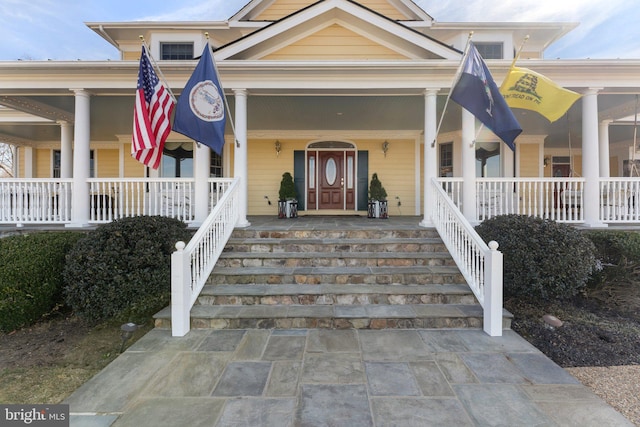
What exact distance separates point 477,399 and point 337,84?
5454mm

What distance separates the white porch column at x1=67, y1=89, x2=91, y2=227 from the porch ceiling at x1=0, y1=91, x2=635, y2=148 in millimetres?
592

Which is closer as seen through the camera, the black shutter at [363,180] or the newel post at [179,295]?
the newel post at [179,295]

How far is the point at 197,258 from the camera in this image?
3.99m

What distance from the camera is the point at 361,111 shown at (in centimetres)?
768

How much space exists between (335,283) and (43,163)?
12.0m

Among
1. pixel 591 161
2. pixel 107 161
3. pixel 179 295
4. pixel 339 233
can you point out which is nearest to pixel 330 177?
pixel 339 233

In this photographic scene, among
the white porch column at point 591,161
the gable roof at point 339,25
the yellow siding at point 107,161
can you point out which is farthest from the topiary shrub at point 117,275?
the white porch column at point 591,161

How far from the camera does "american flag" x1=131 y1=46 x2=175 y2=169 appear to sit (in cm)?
445

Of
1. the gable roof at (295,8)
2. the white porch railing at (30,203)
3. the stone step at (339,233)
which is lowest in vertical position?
the stone step at (339,233)

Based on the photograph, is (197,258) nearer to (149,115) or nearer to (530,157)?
(149,115)

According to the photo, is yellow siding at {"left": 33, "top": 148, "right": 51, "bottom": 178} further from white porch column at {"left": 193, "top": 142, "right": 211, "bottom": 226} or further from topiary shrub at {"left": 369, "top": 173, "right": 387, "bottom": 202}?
topiary shrub at {"left": 369, "top": 173, "right": 387, "bottom": 202}

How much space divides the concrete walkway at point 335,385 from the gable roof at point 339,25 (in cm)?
538

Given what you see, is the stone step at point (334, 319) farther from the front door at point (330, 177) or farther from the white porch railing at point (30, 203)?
the front door at point (330, 177)

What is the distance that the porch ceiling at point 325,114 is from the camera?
6.89m
